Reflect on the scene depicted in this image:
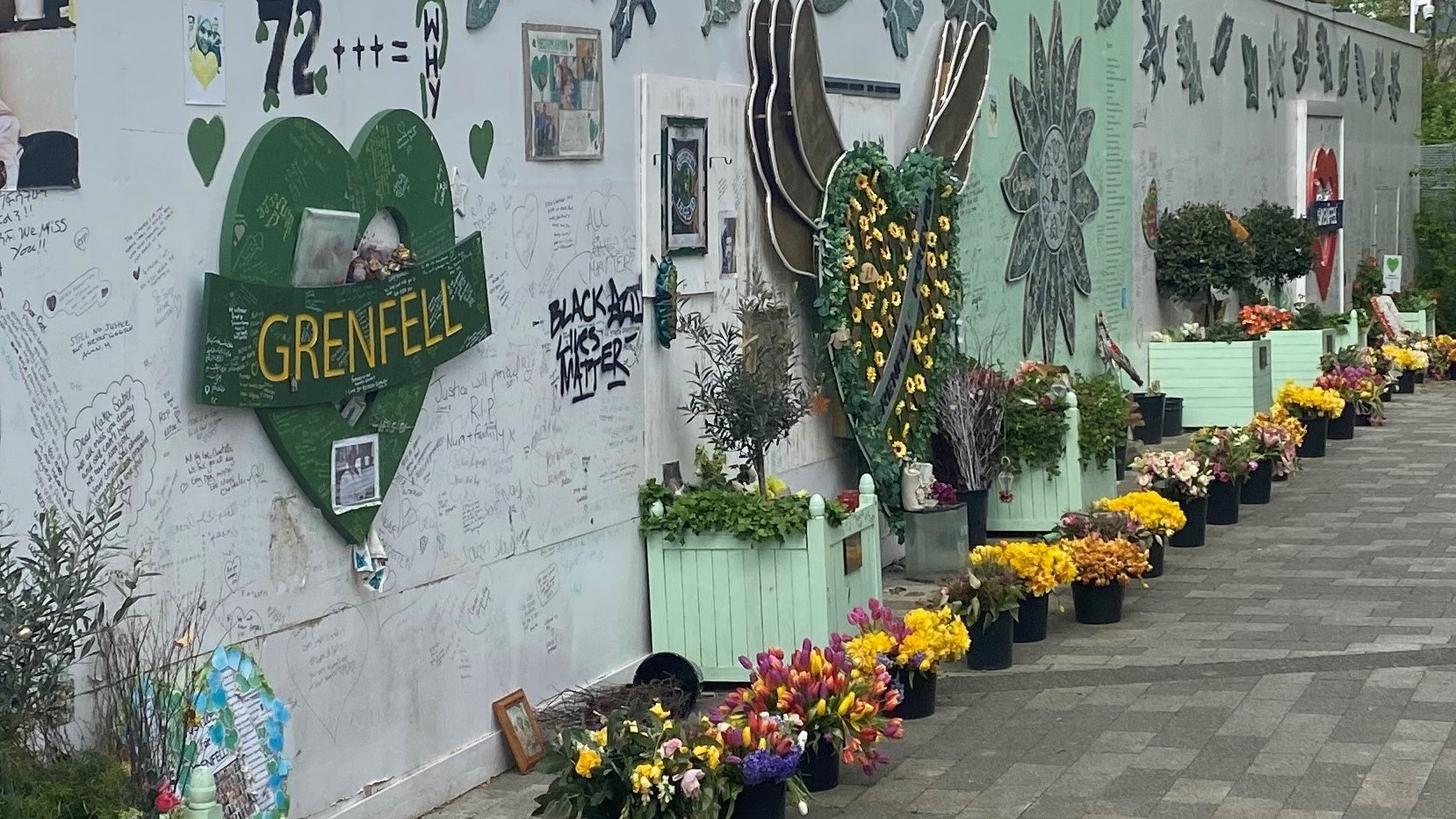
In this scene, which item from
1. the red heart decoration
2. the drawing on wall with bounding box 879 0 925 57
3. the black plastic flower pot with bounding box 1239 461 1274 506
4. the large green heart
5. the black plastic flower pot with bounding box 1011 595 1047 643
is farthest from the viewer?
the red heart decoration

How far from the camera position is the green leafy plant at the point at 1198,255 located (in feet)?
59.4

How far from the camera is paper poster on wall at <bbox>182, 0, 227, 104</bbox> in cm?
564

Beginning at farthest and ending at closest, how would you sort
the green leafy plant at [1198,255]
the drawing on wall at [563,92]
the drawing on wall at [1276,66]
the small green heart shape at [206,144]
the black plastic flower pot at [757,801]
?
the drawing on wall at [1276,66] < the green leafy plant at [1198,255] < the drawing on wall at [563,92] < the black plastic flower pot at [757,801] < the small green heart shape at [206,144]

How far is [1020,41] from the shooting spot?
1426cm

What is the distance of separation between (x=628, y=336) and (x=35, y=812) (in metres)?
4.48

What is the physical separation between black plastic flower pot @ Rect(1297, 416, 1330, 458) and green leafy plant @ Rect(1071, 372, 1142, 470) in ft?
14.1

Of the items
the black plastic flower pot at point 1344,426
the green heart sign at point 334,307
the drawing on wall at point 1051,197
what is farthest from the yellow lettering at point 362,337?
the black plastic flower pot at point 1344,426

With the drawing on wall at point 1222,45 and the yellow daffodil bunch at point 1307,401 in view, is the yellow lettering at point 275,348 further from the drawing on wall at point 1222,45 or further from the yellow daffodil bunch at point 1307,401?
the drawing on wall at point 1222,45

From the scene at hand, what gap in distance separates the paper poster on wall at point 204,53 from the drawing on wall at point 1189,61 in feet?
46.7

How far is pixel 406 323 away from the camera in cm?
670

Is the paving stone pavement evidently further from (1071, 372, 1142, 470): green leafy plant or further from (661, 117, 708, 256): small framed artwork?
(661, 117, 708, 256): small framed artwork

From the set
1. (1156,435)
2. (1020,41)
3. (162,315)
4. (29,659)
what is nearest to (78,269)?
(162,315)

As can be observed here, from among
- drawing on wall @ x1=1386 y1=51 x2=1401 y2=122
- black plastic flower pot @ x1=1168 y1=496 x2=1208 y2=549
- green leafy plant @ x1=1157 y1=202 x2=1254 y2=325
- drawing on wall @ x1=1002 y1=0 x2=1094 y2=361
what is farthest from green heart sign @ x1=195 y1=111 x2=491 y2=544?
drawing on wall @ x1=1386 y1=51 x2=1401 y2=122

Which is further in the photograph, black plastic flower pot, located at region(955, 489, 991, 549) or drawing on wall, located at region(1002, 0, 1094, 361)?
drawing on wall, located at region(1002, 0, 1094, 361)
